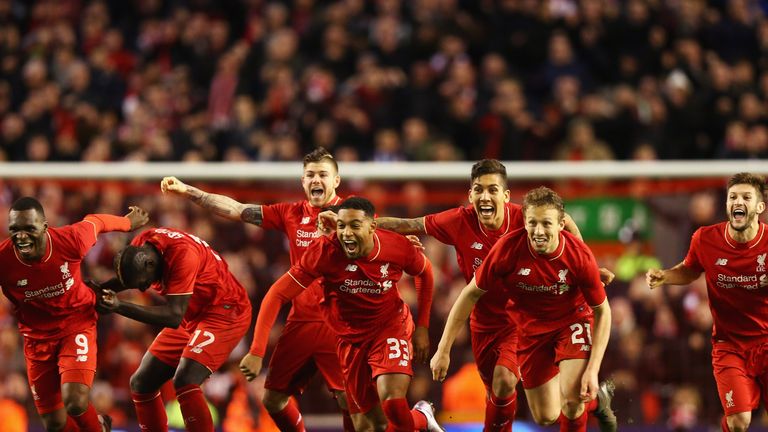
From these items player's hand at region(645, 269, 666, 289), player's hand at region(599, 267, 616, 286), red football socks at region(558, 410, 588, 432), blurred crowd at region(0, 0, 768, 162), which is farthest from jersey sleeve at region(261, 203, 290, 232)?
blurred crowd at region(0, 0, 768, 162)

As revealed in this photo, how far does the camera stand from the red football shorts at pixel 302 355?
8.66 metres

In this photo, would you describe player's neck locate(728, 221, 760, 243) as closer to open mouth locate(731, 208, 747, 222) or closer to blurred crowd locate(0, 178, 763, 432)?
open mouth locate(731, 208, 747, 222)

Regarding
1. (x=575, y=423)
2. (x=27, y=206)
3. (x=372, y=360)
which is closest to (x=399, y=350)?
(x=372, y=360)

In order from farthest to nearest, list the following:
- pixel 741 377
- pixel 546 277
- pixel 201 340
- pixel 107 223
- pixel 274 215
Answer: pixel 274 215
pixel 107 223
pixel 201 340
pixel 741 377
pixel 546 277

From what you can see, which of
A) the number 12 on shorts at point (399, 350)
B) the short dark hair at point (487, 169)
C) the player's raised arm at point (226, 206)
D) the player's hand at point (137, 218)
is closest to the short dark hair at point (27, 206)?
the player's hand at point (137, 218)

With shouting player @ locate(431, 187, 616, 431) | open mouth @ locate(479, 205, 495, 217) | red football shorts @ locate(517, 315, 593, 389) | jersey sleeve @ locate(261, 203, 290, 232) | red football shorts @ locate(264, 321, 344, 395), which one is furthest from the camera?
jersey sleeve @ locate(261, 203, 290, 232)

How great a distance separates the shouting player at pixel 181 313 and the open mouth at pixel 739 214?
317 centimetres

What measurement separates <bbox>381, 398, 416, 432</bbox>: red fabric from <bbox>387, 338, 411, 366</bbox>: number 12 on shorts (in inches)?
9.5

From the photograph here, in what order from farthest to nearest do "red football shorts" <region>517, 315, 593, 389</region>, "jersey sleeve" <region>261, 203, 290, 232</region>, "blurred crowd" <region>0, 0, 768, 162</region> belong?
"blurred crowd" <region>0, 0, 768, 162</region>, "jersey sleeve" <region>261, 203, 290, 232</region>, "red football shorts" <region>517, 315, 593, 389</region>

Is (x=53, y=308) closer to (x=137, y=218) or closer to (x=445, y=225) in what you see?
(x=137, y=218)

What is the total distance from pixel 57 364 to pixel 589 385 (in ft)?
11.1

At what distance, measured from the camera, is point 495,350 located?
845 cm

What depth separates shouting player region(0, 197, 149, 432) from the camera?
27.2 feet

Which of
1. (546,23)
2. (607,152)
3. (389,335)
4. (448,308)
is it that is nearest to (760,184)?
(389,335)
